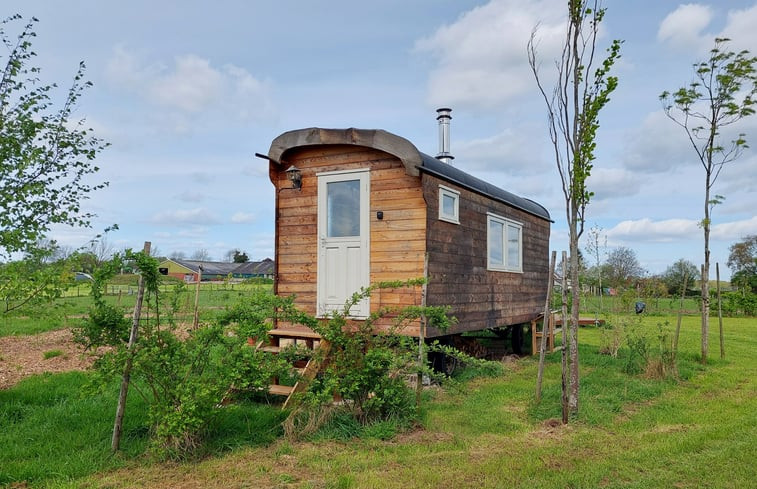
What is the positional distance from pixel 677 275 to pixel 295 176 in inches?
1167

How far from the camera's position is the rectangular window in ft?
27.9

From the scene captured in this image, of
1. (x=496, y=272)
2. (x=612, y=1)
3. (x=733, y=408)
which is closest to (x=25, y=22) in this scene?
(x=612, y=1)

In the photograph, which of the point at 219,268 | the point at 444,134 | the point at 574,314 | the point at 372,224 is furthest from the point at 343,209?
the point at 219,268

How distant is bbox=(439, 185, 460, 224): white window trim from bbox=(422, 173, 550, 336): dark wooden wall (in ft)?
0.21

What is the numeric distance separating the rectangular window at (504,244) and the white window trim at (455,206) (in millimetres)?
1270

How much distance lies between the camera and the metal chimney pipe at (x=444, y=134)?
878 cm

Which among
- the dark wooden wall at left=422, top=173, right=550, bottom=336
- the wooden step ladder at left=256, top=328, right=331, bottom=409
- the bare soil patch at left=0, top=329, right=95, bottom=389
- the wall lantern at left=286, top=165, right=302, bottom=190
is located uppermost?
the wall lantern at left=286, top=165, right=302, bottom=190

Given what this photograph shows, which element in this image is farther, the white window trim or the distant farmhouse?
the distant farmhouse

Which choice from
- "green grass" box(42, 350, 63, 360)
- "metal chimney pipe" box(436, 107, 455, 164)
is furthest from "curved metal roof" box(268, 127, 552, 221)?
"green grass" box(42, 350, 63, 360)

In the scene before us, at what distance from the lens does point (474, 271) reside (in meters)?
7.84

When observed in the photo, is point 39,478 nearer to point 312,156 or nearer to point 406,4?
point 312,156

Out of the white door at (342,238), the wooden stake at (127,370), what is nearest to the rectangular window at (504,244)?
the white door at (342,238)

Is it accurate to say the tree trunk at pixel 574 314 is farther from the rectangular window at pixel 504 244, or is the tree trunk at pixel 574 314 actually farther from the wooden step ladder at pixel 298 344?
the rectangular window at pixel 504 244

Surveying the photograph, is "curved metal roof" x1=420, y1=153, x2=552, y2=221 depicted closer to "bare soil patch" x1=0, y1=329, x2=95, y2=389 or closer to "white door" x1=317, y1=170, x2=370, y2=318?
"white door" x1=317, y1=170, x2=370, y2=318
